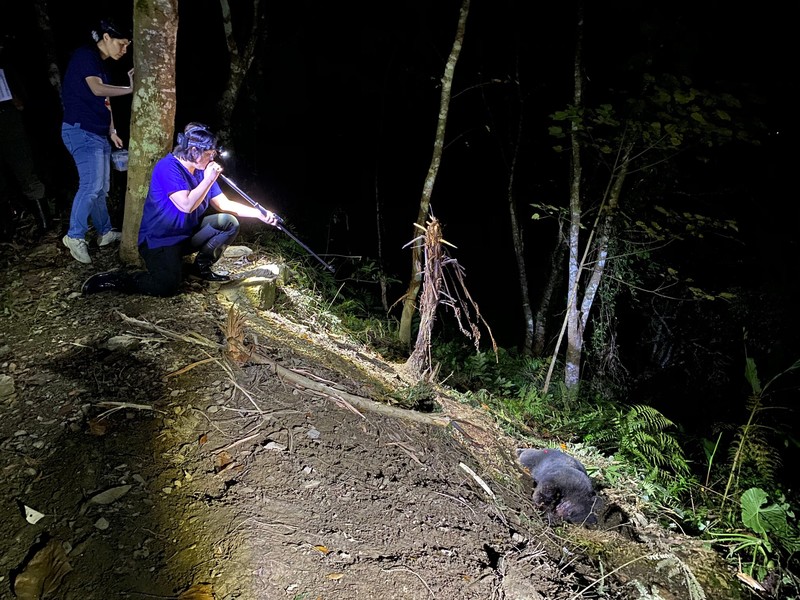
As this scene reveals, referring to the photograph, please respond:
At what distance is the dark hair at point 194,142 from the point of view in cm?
412

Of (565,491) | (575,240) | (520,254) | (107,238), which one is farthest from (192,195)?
(520,254)

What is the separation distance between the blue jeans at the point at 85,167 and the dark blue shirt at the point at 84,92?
88 mm

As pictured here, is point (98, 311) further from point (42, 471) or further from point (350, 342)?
point (350, 342)

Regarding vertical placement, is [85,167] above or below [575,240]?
above

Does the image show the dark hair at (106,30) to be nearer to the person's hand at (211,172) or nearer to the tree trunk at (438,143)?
the person's hand at (211,172)

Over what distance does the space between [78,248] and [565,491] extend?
5.24 meters

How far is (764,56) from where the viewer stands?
6.07m

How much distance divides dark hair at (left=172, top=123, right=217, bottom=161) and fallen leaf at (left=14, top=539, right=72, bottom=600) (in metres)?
3.25

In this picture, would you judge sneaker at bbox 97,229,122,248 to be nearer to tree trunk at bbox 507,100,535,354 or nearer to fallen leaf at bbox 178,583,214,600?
fallen leaf at bbox 178,583,214,600

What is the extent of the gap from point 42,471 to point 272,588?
1.46 metres

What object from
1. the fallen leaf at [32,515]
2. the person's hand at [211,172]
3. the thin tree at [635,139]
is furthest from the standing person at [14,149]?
the thin tree at [635,139]

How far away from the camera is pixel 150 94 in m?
3.94

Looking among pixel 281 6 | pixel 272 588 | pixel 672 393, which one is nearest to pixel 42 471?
pixel 272 588

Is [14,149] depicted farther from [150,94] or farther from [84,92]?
[150,94]
